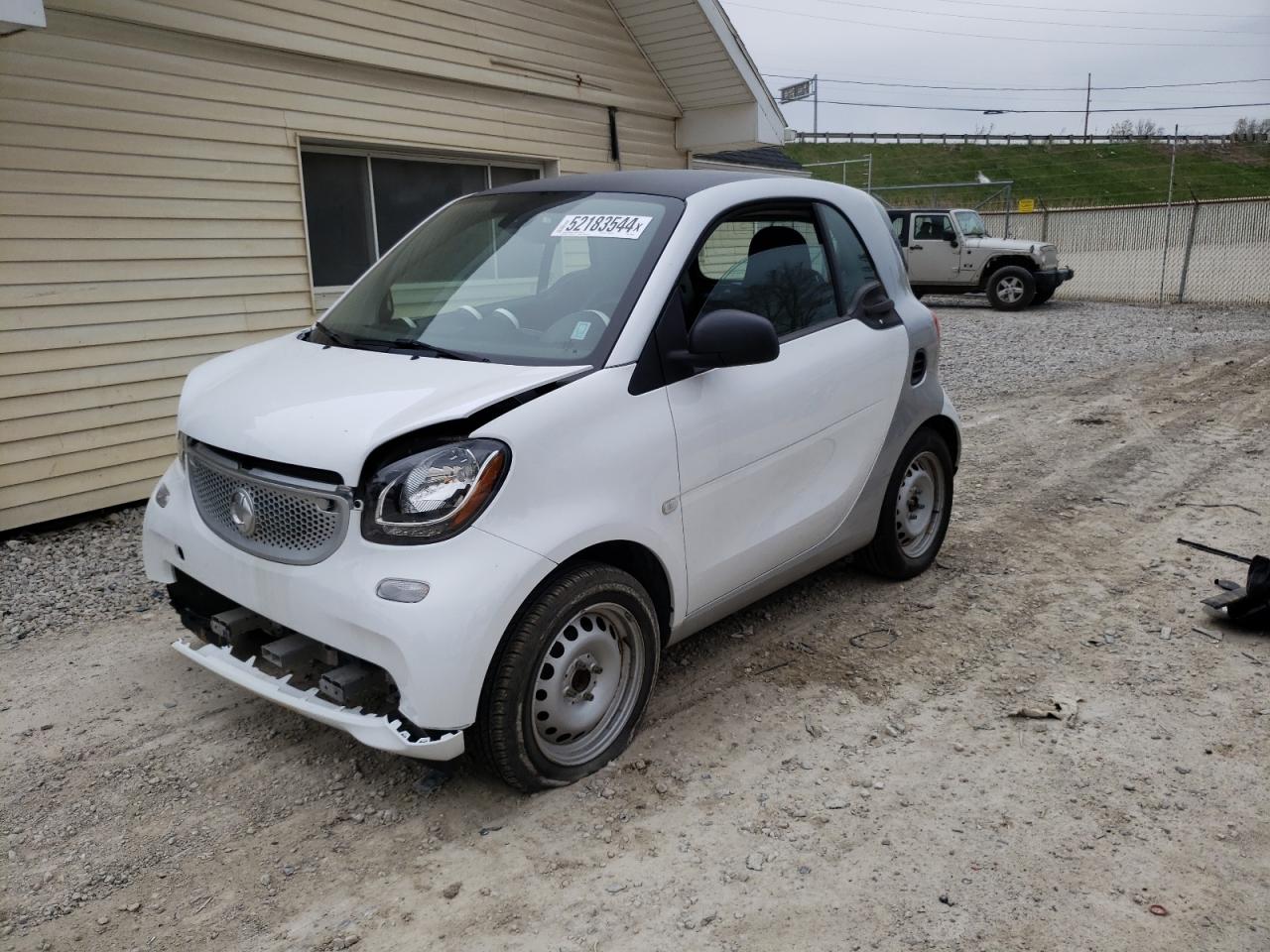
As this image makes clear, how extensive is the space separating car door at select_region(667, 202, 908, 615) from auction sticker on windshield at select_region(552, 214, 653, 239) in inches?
10.1

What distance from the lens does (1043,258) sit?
19312 millimetres

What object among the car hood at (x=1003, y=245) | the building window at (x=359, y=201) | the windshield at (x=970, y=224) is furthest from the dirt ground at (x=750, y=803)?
the windshield at (x=970, y=224)

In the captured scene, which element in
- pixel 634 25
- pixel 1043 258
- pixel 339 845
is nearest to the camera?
pixel 339 845

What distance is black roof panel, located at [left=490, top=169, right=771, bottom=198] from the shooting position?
3.76 metres

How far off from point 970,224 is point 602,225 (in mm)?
18127

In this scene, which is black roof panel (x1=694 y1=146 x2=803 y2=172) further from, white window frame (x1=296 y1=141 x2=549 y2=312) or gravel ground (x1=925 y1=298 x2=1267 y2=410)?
white window frame (x1=296 y1=141 x2=549 y2=312)

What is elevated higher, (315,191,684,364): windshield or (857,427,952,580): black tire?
(315,191,684,364): windshield

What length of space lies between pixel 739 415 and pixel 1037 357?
1081 cm

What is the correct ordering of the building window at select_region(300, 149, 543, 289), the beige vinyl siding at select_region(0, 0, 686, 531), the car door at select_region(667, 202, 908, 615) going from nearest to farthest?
the car door at select_region(667, 202, 908, 615)
the beige vinyl siding at select_region(0, 0, 686, 531)
the building window at select_region(300, 149, 543, 289)

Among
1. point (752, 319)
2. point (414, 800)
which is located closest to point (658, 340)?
point (752, 319)

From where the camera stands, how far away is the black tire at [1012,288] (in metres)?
19.1

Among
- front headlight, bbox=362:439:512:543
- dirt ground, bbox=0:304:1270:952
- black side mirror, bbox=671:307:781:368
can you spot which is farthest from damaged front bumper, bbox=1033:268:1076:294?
front headlight, bbox=362:439:512:543

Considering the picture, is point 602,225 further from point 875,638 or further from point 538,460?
point 875,638

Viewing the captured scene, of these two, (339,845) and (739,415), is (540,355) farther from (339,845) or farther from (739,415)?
(339,845)
